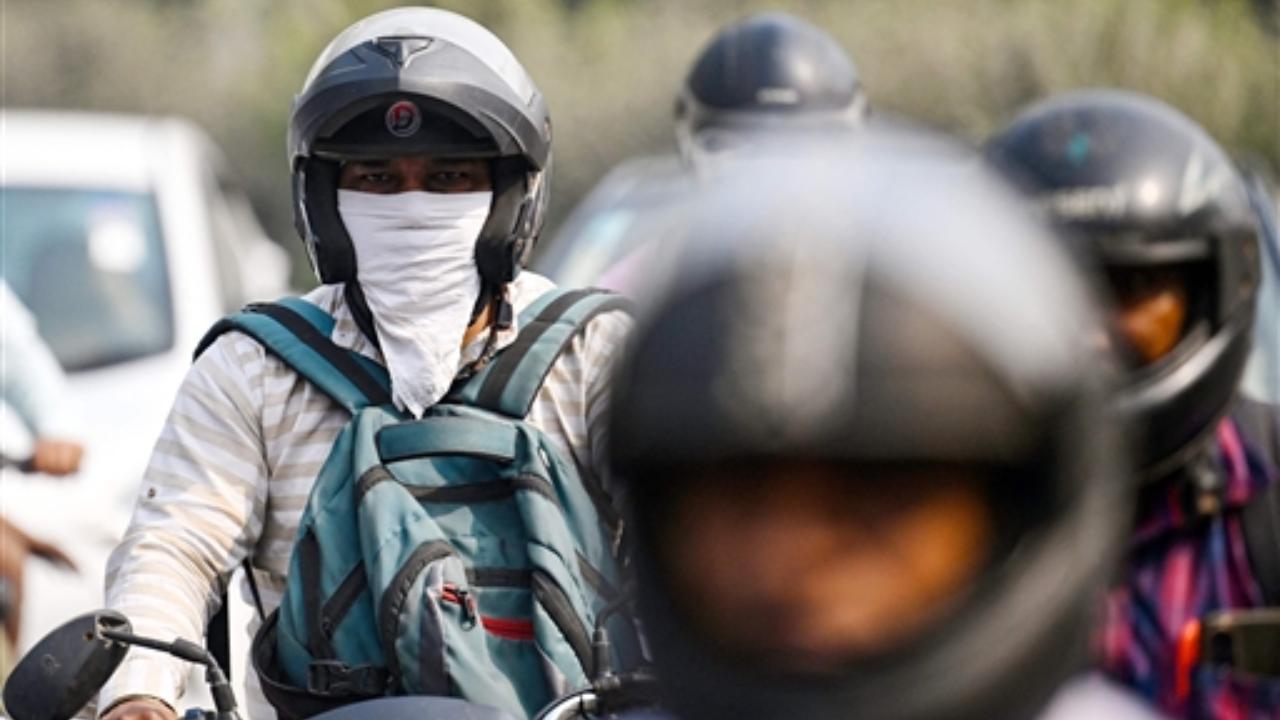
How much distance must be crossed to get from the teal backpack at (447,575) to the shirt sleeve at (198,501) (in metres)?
0.14

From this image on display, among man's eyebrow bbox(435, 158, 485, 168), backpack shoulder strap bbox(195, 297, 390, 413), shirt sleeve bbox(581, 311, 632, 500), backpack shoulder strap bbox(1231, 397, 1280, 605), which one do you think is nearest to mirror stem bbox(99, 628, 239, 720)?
backpack shoulder strap bbox(195, 297, 390, 413)

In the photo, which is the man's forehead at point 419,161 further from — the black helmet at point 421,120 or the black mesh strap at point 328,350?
the black mesh strap at point 328,350

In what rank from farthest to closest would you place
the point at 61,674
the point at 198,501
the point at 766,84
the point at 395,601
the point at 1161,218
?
1. the point at 766,84
2. the point at 1161,218
3. the point at 198,501
4. the point at 395,601
5. the point at 61,674

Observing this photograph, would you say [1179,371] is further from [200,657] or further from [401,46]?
[200,657]

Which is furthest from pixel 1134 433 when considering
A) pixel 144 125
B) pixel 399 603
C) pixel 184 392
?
pixel 144 125

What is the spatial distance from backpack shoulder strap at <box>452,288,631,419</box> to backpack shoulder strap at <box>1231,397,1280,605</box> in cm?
94

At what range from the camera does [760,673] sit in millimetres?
1839

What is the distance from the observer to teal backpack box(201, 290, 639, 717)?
3.19 meters

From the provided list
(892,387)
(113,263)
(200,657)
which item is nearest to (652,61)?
(113,263)

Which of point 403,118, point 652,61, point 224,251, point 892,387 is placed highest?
point 892,387

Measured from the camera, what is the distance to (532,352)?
3.57m

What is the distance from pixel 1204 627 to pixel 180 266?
5.97 m

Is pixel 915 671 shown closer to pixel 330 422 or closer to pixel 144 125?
pixel 330 422

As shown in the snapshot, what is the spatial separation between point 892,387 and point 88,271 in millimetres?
7622
